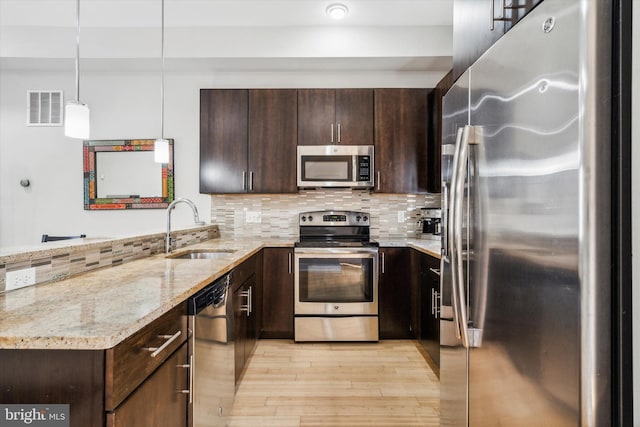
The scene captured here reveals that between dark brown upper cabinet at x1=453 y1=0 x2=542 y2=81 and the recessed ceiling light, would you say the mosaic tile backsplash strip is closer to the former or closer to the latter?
dark brown upper cabinet at x1=453 y1=0 x2=542 y2=81

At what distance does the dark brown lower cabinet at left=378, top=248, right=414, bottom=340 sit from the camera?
9.80 feet

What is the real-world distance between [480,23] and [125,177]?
353 centimetres

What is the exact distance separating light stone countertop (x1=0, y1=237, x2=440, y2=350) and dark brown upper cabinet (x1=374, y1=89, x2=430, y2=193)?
6.52 feet

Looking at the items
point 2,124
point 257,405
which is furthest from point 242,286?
point 2,124

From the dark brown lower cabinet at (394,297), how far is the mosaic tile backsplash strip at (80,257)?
5.93ft

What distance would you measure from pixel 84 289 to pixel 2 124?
11.9 ft

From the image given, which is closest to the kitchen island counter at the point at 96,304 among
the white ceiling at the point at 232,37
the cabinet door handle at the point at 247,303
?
the cabinet door handle at the point at 247,303

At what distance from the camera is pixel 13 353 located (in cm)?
78

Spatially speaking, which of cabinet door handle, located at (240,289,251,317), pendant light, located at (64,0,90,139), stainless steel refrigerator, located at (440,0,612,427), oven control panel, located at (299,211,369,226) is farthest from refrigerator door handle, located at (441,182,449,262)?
oven control panel, located at (299,211,369,226)

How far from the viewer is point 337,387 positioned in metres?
2.24

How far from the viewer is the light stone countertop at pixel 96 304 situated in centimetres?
78

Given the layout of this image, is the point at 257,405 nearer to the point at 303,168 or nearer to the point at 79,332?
the point at 79,332

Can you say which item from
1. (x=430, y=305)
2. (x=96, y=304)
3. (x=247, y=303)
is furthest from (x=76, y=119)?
(x=430, y=305)

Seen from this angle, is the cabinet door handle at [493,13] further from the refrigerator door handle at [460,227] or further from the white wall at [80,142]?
the white wall at [80,142]
